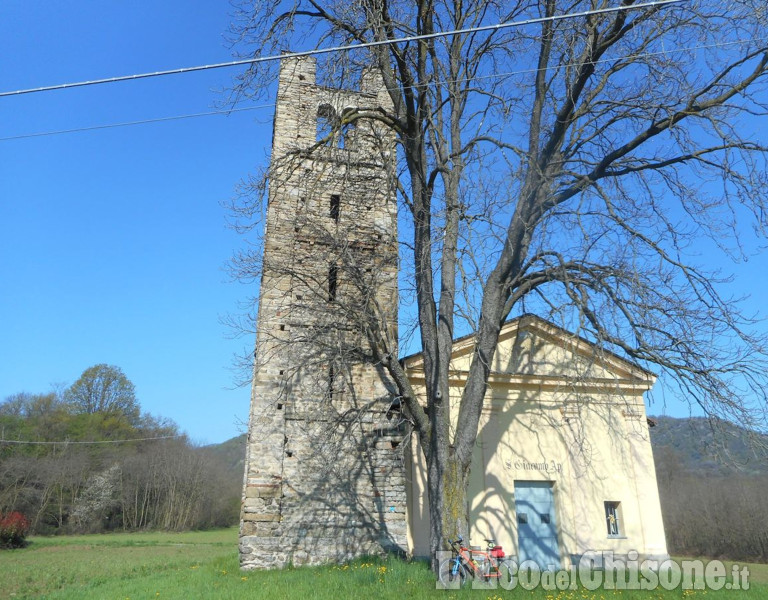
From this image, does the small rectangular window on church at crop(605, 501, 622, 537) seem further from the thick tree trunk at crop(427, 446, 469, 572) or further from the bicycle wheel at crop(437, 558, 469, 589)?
the bicycle wheel at crop(437, 558, 469, 589)

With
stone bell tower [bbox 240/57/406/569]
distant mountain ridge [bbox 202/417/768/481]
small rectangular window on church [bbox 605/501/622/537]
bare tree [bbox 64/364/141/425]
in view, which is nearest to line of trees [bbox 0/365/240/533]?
bare tree [bbox 64/364/141/425]

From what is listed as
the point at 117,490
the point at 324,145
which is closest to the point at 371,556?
the point at 324,145

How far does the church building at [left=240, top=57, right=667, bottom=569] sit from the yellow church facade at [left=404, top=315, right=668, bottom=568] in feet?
0.10

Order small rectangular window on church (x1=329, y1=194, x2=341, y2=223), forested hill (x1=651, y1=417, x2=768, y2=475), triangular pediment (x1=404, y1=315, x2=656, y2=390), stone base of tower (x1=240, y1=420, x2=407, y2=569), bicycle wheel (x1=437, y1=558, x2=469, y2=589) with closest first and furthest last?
forested hill (x1=651, y1=417, x2=768, y2=475)
bicycle wheel (x1=437, y1=558, x2=469, y2=589)
stone base of tower (x1=240, y1=420, x2=407, y2=569)
triangular pediment (x1=404, y1=315, x2=656, y2=390)
small rectangular window on church (x1=329, y1=194, x2=341, y2=223)

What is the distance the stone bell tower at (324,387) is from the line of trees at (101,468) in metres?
30.6

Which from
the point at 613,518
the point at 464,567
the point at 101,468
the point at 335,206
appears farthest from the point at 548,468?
the point at 101,468

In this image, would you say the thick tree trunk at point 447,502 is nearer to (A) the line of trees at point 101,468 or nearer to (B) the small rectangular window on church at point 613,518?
(B) the small rectangular window on church at point 613,518

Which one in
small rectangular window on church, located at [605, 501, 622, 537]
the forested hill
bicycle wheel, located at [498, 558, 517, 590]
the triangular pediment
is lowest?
bicycle wheel, located at [498, 558, 517, 590]

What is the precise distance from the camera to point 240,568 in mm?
9922

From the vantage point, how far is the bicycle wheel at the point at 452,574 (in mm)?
7180

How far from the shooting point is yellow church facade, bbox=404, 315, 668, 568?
1127 cm

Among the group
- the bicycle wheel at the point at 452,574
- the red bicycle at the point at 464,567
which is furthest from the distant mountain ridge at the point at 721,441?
the bicycle wheel at the point at 452,574

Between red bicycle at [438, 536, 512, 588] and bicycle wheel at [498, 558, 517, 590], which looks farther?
bicycle wheel at [498, 558, 517, 590]

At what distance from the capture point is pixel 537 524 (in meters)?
11.6
